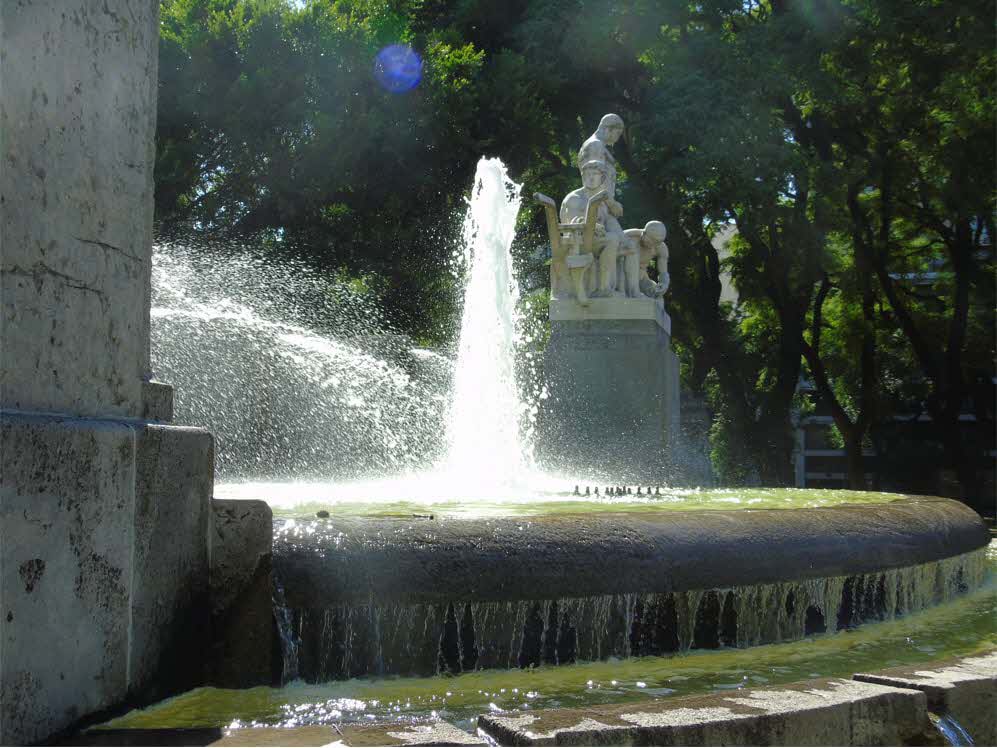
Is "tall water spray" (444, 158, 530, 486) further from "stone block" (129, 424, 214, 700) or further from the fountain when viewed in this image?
"stone block" (129, 424, 214, 700)

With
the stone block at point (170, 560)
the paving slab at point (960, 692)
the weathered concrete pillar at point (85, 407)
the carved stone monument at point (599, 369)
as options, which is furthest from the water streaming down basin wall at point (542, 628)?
the carved stone monument at point (599, 369)

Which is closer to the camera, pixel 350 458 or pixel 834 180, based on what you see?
pixel 350 458

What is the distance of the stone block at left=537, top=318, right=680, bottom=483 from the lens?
12562 mm

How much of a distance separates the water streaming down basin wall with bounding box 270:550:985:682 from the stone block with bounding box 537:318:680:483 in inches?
276

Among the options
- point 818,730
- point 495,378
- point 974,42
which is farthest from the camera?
point 974,42

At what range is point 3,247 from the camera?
2.88 metres

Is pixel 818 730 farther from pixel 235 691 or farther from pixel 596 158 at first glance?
→ pixel 596 158

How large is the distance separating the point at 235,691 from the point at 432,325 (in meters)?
16.2

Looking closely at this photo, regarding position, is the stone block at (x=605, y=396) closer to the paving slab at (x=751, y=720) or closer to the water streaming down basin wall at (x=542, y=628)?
the water streaming down basin wall at (x=542, y=628)

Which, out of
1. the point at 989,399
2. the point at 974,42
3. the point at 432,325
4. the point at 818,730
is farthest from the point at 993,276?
the point at 818,730

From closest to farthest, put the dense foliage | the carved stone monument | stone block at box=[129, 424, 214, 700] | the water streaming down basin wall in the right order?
stone block at box=[129, 424, 214, 700] < the water streaming down basin wall < the carved stone monument < the dense foliage

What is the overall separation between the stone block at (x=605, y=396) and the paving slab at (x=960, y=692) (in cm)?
893

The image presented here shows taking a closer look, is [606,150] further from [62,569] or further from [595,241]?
[62,569]

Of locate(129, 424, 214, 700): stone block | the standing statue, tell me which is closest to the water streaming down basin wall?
locate(129, 424, 214, 700): stone block
